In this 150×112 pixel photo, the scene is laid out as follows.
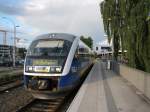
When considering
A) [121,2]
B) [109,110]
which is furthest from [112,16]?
[109,110]

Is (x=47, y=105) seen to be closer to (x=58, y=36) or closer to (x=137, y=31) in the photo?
(x=58, y=36)

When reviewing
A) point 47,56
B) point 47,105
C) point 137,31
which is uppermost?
point 137,31

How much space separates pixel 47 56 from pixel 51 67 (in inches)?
29.3

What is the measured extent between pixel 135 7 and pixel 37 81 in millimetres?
6486

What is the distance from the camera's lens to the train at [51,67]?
13374 millimetres

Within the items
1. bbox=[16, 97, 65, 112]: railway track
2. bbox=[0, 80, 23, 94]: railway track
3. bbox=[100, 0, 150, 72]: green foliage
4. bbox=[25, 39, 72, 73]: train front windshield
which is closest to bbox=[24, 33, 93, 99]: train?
bbox=[25, 39, 72, 73]: train front windshield

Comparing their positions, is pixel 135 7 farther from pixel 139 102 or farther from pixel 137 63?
pixel 139 102

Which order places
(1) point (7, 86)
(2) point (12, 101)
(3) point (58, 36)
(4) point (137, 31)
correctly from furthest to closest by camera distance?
(1) point (7, 86) → (4) point (137, 31) → (3) point (58, 36) → (2) point (12, 101)

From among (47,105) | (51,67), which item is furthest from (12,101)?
(51,67)

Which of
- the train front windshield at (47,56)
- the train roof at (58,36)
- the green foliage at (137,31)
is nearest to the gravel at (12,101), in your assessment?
the train front windshield at (47,56)

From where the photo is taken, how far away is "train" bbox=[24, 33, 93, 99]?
13.4 metres

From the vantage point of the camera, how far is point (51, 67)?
13586 mm

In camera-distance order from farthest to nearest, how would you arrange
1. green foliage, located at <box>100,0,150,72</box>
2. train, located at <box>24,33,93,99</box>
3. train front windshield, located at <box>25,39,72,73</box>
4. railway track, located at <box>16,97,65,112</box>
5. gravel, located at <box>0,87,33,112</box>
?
green foliage, located at <box>100,0,150,72</box> < train front windshield, located at <box>25,39,72,73</box> < train, located at <box>24,33,93,99</box> < gravel, located at <box>0,87,33,112</box> < railway track, located at <box>16,97,65,112</box>

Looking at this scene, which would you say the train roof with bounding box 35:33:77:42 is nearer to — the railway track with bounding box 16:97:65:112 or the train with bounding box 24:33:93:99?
the train with bounding box 24:33:93:99
